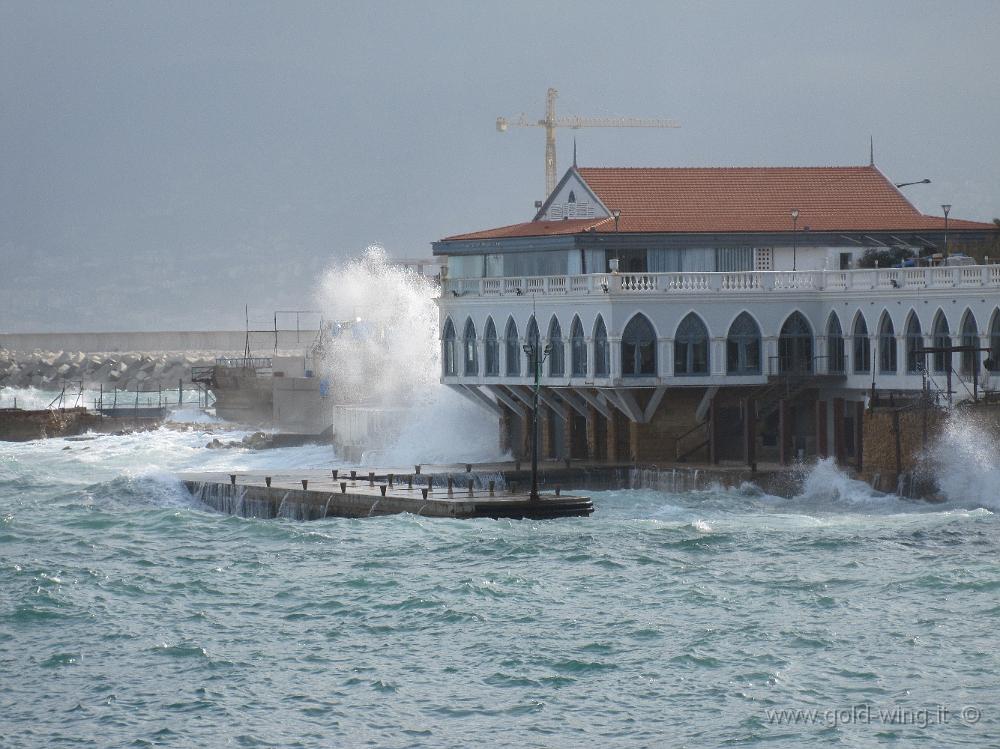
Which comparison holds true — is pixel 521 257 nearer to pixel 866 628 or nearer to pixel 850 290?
pixel 850 290

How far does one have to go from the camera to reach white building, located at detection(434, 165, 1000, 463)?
5622 cm

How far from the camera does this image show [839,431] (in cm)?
5584

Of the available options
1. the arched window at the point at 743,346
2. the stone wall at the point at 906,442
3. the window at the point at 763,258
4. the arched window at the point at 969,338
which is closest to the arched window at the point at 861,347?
the arched window at the point at 743,346

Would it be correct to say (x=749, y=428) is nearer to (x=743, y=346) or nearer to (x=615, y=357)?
(x=743, y=346)

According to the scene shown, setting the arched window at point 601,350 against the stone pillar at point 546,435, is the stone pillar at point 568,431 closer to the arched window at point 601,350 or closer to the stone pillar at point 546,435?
the stone pillar at point 546,435

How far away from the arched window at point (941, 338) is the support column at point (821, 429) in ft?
12.0

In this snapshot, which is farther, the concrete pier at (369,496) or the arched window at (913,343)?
the arched window at (913,343)

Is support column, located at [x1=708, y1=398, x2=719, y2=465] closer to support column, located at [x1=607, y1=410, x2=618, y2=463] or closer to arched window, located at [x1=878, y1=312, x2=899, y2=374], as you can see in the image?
support column, located at [x1=607, y1=410, x2=618, y2=463]

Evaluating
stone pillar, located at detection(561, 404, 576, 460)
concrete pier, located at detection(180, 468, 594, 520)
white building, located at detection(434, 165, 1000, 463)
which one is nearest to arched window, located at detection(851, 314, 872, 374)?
white building, located at detection(434, 165, 1000, 463)

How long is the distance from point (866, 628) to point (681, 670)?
4.21m

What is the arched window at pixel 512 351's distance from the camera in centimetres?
6172

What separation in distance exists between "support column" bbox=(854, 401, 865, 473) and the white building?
12cm

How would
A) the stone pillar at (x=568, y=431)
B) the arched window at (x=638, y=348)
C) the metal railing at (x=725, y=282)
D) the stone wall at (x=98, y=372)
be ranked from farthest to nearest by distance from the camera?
the stone wall at (x=98, y=372) < the stone pillar at (x=568, y=431) < the arched window at (x=638, y=348) < the metal railing at (x=725, y=282)

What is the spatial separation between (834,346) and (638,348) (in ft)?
18.4
